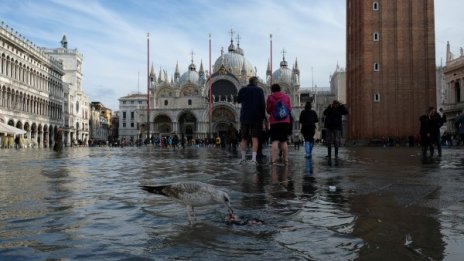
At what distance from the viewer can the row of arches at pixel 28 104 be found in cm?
4344

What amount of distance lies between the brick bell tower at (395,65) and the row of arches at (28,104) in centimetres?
3198

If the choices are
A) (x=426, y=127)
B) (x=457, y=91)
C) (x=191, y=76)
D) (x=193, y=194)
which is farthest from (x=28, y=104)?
(x=193, y=194)

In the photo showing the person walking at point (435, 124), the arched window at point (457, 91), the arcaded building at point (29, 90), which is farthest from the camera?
the arched window at point (457, 91)

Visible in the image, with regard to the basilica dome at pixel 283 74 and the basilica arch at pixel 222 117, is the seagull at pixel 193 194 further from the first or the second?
the basilica dome at pixel 283 74

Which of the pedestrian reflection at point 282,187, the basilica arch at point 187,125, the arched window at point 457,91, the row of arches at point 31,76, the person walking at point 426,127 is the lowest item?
the pedestrian reflection at point 282,187

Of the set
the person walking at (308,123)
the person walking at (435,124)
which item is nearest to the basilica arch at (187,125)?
the person walking at (435,124)

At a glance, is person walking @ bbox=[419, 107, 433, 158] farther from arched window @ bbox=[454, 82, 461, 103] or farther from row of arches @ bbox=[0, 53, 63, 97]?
arched window @ bbox=[454, 82, 461, 103]

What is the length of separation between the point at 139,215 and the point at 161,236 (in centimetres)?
80

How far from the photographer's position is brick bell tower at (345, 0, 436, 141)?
3628 centimetres

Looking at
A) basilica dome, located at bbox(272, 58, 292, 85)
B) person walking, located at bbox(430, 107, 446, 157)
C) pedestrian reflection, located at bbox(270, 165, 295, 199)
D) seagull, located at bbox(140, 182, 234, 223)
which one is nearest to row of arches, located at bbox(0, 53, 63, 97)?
person walking, located at bbox(430, 107, 446, 157)

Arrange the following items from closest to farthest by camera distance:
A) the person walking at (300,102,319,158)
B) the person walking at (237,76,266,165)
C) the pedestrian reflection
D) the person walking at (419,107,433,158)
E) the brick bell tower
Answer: the pedestrian reflection
the person walking at (237,76,266,165)
the person walking at (300,102,319,158)
the person walking at (419,107,433,158)
the brick bell tower

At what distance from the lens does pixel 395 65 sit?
36.8 m

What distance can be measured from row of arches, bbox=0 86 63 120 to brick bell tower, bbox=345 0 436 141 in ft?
105

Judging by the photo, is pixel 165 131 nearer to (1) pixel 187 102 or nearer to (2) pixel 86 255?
(1) pixel 187 102
